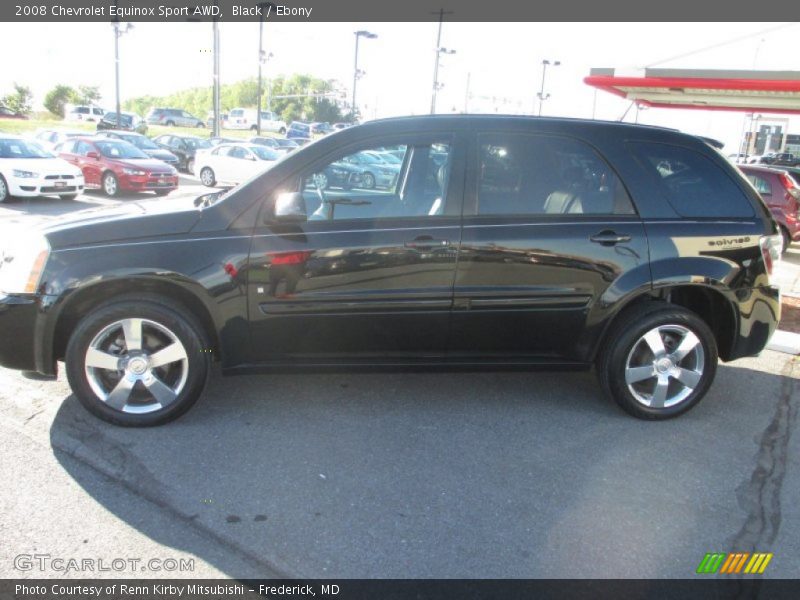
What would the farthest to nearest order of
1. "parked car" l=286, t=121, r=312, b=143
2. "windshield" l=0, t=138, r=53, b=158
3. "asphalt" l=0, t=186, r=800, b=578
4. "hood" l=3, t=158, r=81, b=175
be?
"parked car" l=286, t=121, r=312, b=143 < "windshield" l=0, t=138, r=53, b=158 < "hood" l=3, t=158, r=81, b=175 < "asphalt" l=0, t=186, r=800, b=578

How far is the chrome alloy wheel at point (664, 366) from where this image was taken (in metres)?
4.10

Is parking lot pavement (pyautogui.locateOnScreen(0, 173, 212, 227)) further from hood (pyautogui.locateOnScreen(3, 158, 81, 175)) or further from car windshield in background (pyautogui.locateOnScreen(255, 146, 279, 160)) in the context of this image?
car windshield in background (pyautogui.locateOnScreen(255, 146, 279, 160))

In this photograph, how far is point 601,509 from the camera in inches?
124

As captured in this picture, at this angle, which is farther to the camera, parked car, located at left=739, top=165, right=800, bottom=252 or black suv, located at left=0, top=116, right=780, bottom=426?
parked car, located at left=739, top=165, right=800, bottom=252

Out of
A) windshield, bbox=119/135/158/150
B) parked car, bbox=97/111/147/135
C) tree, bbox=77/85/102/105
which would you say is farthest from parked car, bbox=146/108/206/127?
windshield, bbox=119/135/158/150

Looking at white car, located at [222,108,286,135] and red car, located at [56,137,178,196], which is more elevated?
white car, located at [222,108,286,135]

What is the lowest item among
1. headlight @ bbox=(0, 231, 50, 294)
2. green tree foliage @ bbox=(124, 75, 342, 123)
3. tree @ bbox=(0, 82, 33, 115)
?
headlight @ bbox=(0, 231, 50, 294)

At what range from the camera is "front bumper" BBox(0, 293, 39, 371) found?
142 inches

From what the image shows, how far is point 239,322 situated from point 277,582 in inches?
62.7

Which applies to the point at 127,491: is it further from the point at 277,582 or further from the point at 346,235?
the point at 346,235

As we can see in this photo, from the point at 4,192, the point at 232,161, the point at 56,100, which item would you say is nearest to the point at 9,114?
the point at 56,100

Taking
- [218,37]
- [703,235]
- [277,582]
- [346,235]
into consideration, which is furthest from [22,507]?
[218,37]

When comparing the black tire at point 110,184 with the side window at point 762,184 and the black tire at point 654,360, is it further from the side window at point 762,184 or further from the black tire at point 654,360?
the black tire at point 654,360

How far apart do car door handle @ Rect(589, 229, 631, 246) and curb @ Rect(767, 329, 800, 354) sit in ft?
8.94
